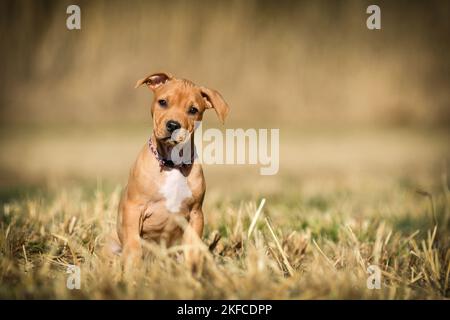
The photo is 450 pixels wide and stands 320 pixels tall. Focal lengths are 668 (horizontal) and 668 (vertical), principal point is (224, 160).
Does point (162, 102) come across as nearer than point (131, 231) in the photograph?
No

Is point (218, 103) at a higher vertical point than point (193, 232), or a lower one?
higher

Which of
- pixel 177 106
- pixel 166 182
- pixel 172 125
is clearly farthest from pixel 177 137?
pixel 166 182

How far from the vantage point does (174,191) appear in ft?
15.6

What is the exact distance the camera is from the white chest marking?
4762mm

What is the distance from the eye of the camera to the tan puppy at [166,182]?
4684 mm

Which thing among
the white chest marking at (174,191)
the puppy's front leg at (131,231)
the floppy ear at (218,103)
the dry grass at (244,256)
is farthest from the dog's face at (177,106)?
the dry grass at (244,256)

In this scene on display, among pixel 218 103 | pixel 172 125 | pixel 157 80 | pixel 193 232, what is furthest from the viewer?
pixel 157 80

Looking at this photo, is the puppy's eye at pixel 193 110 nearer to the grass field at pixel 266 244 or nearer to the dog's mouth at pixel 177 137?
the dog's mouth at pixel 177 137

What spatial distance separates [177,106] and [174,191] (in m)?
0.61

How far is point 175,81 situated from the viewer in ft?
16.1

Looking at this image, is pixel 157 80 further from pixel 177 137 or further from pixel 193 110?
pixel 177 137

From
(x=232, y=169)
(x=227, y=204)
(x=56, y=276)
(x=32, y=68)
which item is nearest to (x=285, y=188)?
(x=227, y=204)

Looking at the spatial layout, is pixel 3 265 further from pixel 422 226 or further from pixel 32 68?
pixel 32 68
